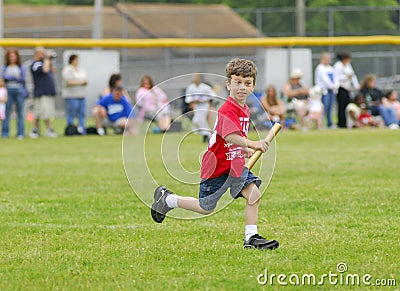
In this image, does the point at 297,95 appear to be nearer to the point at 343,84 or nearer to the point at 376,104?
the point at 343,84

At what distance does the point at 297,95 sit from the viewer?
68.2ft

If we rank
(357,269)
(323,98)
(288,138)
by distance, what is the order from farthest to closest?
(323,98) < (288,138) < (357,269)

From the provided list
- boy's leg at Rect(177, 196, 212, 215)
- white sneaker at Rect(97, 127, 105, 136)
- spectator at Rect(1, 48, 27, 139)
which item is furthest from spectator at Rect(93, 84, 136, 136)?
boy's leg at Rect(177, 196, 212, 215)

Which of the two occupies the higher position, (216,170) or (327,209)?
(216,170)

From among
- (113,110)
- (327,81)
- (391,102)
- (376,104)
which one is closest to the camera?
(113,110)

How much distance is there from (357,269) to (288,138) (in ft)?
41.4

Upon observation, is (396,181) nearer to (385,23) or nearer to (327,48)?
(327,48)

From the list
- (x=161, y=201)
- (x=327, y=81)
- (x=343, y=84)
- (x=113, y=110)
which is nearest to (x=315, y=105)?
(x=327, y=81)

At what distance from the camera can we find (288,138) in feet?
58.9

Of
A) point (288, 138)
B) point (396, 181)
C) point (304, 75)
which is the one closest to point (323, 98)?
point (304, 75)

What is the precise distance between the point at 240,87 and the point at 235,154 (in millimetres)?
437

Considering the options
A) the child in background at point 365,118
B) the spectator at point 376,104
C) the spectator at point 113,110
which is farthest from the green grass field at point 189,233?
the child in background at point 365,118

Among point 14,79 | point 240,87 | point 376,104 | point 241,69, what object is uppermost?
point 241,69

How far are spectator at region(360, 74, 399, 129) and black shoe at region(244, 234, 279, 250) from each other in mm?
14861
